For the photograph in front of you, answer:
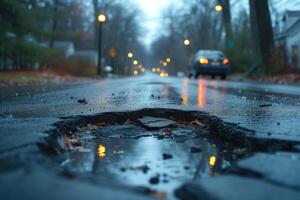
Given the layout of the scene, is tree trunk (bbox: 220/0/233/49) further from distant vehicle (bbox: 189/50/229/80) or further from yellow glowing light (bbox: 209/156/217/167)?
yellow glowing light (bbox: 209/156/217/167)

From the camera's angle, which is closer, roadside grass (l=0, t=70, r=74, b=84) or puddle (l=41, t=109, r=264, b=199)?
puddle (l=41, t=109, r=264, b=199)

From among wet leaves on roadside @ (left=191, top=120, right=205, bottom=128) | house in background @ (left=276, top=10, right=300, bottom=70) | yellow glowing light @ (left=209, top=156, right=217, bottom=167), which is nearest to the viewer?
yellow glowing light @ (left=209, top=156, right=217, bottom=167)

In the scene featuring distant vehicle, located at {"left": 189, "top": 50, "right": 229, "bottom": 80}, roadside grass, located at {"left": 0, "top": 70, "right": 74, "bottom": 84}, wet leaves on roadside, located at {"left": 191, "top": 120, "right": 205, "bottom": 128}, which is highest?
distant vehicle, located at {"left": 189, "top": 50, "right": 229, "bottom": 80}

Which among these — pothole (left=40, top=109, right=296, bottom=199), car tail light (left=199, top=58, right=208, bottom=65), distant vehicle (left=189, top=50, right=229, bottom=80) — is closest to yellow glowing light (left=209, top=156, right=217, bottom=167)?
pothole (left=40, top=109, right=296, bottom=199)

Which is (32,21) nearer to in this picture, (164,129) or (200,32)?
(164,129)

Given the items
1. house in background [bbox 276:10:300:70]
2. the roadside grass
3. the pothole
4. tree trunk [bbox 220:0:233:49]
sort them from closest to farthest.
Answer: the pothole
the roadside grass
tree trunk [bbox 220:0:233:49]
house in background [bbox 276:10:300:70]

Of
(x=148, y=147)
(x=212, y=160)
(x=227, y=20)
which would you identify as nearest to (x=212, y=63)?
(x=227, y=20)

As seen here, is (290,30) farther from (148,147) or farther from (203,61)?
(148,147)

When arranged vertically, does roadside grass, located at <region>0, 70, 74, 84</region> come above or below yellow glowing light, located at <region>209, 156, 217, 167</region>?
above

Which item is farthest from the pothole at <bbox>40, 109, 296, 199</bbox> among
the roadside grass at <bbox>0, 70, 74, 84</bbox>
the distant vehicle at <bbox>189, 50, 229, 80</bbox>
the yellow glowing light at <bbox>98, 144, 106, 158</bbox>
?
the distant vehicle at <bbox>189, 50, 229, 80</bbox>
